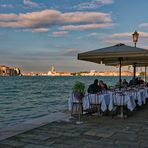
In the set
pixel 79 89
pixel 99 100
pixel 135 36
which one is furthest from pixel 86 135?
pixel 135 36

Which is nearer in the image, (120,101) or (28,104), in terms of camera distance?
(120,101)

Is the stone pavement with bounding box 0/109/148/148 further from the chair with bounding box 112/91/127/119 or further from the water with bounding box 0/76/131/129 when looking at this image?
the water with bounding box 0/76/131/129

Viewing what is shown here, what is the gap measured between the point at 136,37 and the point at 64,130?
26.3ft

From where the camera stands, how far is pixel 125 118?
10.3m

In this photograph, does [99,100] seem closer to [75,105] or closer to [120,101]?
[120,101]

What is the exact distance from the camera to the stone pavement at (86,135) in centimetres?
672

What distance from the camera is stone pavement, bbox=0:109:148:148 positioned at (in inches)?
265

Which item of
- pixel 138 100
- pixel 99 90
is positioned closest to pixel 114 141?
pixel 99 90

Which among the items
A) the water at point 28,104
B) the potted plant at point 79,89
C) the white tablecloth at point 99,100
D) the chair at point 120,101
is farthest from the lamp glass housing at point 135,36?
the potted plant at point 79,89

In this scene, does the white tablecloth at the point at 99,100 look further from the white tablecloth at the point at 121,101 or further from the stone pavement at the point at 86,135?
the stone pavement at the point at 86,135

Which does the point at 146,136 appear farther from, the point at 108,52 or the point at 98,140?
the point at 108,52

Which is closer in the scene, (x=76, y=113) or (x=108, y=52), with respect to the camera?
(x=108, y=52)

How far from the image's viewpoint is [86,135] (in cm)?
762

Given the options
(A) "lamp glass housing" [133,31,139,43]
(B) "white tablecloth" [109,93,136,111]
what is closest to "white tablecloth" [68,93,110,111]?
(B) "white tablecloth" [109,93,136,111]
